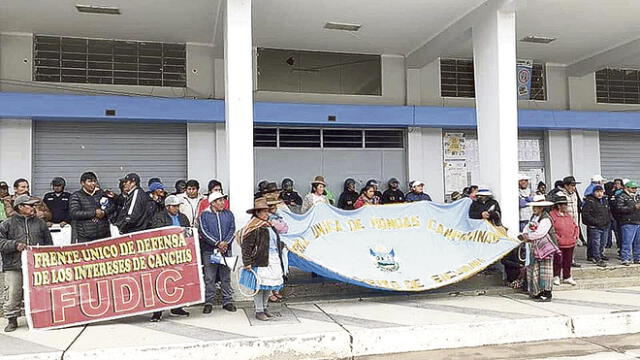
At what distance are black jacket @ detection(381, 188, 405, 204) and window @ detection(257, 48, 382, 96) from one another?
2.61 metres

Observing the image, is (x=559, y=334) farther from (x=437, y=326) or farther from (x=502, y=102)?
(x=502, y=102)

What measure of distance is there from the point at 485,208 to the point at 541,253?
1359 millimetres

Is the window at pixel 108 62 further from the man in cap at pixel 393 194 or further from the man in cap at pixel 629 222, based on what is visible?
the man in cap at pixel 629 222

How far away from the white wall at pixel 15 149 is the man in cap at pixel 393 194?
7547 mm

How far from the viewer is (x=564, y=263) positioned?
8.99 meters

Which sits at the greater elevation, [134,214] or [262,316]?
[134,214]

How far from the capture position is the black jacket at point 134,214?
748 centimetres

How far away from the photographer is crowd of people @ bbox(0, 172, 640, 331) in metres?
6.91

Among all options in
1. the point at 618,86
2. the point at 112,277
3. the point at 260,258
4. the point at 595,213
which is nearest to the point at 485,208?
the point at 595,213

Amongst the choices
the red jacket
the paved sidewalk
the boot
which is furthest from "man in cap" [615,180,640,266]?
the boot

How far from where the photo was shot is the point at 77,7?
9.80 metres

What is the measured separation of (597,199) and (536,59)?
5155 mm

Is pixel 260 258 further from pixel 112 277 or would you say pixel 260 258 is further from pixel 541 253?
pixel 541 253

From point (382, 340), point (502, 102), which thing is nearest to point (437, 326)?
point (382, 340)
